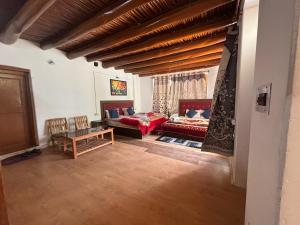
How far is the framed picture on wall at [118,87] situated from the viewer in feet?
18.2

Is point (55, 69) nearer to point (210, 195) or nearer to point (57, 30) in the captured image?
point (57, 30)

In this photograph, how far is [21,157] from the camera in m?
3.04

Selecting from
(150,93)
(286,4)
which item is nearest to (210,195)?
(286,4)

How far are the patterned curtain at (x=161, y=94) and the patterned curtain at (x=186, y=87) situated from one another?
0.22m

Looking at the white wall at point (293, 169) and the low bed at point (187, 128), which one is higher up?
the white wall at point (293, 169)

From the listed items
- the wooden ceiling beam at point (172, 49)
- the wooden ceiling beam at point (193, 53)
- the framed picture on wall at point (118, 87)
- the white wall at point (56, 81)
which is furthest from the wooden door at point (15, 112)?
the wooden ceiling beam at point (193, 53)

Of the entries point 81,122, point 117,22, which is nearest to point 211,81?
point 117,22

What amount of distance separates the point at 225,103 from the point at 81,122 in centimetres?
394

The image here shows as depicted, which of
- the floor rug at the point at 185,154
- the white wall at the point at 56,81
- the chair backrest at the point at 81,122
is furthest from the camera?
the chair backrest at the point at 81,122

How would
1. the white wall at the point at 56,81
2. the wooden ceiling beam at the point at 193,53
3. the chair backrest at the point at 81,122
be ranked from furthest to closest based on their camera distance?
the chair backrest at the point at 81,122, the wooden ceiling beam at the point at 193,53, the white wall at the point at 56,81

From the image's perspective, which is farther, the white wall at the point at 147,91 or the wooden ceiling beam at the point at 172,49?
the white wall at the point at 147,91

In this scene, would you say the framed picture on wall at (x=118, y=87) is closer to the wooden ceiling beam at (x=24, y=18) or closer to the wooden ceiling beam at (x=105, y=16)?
the wooden ceiling beam at (x=105, y=16)

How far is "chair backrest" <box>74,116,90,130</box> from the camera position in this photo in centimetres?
425

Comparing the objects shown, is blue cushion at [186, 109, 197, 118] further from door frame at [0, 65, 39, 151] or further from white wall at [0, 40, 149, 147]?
door frame at [0, 65, 39, 151]
